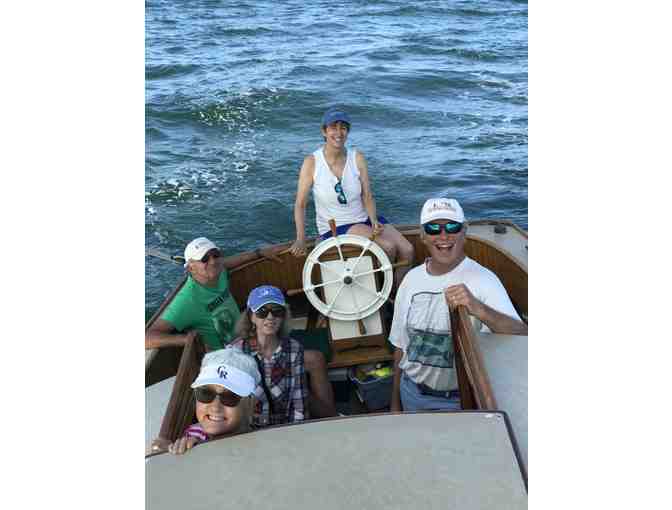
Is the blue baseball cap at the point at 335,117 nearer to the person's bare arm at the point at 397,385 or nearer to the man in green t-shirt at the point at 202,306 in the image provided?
the man in green t-shirt at the point at 202,306

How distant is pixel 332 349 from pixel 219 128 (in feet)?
24.9

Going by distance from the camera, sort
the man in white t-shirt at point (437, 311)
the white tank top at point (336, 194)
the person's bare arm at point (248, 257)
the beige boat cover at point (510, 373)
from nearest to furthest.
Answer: the beige boat cover at point (510, 373)
the man in white t-shirt at point (437, 311)
the white tank top at point (336, 194)
the person's bare arm at point (248, 257)

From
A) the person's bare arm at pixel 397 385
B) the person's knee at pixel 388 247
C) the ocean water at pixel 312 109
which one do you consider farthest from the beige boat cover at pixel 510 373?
the ocean water at pixel 312 109

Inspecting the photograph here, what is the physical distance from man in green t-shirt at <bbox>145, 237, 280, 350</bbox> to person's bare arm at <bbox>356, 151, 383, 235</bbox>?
2.37ft

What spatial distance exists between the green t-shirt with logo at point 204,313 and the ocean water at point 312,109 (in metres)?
3.64

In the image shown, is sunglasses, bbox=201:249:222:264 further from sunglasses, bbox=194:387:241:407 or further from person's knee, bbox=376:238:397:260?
sunglasses, bbox=194:387:241:407

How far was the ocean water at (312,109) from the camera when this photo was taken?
8.20m

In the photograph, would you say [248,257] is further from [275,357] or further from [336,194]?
[275,357]

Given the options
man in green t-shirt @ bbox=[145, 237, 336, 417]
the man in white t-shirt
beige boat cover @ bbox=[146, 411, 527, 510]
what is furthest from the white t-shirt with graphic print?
beige boat cover @ bbox=[146, 411, 527, 510]

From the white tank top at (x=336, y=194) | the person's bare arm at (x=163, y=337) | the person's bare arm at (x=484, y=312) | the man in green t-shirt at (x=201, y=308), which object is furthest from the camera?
the white tank top at (x=336, y=194)
